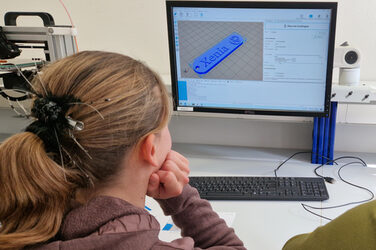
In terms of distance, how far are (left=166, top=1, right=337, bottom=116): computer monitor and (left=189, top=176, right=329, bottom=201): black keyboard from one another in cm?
26

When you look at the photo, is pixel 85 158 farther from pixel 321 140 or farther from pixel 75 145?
pixel 321 140

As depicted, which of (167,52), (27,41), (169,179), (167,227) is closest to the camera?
(169,179)

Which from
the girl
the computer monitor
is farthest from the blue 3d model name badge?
the girl

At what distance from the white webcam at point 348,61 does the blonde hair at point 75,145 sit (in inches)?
35.3

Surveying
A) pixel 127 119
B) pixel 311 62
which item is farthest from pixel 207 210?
pixel 311 62

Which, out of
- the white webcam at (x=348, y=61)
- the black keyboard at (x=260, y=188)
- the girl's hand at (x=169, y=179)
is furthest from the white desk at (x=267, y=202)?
the white webcam at (x=348, y=61)

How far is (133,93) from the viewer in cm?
69

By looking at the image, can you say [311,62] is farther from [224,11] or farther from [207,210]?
[207,210]

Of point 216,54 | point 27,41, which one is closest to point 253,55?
point 216,54

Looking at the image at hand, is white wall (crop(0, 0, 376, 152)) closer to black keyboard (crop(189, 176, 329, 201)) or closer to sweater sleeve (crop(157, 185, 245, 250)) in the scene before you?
black keyboard (crop(189, 176, 329, 201))

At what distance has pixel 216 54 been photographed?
138 centimetres

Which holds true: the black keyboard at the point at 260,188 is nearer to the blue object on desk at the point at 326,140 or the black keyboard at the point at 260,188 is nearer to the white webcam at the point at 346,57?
the blue object on desk at the point at 326,140

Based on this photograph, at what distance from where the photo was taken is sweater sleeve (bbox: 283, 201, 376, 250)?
525mm

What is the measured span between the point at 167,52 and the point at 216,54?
381mm
